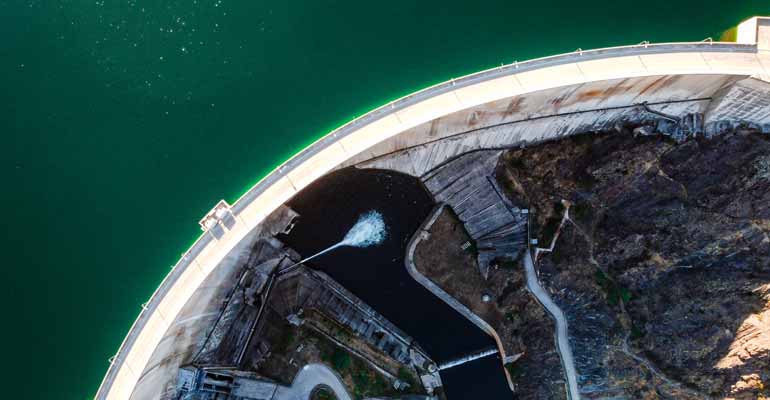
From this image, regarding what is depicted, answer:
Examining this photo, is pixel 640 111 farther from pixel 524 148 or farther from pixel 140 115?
pixel 140 115

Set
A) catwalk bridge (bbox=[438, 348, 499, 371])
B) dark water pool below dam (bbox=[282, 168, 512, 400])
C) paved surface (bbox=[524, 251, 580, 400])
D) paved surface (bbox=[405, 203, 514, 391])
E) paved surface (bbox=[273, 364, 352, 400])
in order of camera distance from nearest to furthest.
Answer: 1. dark water pool below dam (bbox=[282, 168, 512, 400])
2. paved surface (bbox=[405, 203, 514, 391])
3. paved surface (bbox=[273, 364, 352, 400])
4. paved surface (bbox=[524, 251, 580, 400])
5. catwalk bridge (bbox=[438, 348, 499, 371])

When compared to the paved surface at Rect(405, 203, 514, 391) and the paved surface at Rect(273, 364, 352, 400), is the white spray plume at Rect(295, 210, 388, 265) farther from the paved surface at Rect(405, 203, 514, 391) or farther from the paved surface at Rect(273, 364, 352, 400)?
the paved surface at Rect(273, 364, 352, 400)

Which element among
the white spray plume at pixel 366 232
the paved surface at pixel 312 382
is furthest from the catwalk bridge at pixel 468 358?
the white spray plume at pixel 366 232

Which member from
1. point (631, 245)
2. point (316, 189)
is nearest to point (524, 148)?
point (631, 245)

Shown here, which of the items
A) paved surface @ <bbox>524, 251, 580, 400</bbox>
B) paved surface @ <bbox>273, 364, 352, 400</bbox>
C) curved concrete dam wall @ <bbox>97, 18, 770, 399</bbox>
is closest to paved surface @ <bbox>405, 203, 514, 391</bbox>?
paved surface @ <bbox>524, 251, 580, 400</bbox>

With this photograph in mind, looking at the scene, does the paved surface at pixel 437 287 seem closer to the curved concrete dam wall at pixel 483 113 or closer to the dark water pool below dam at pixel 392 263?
the dark water pool below dam at pixel 392 263
